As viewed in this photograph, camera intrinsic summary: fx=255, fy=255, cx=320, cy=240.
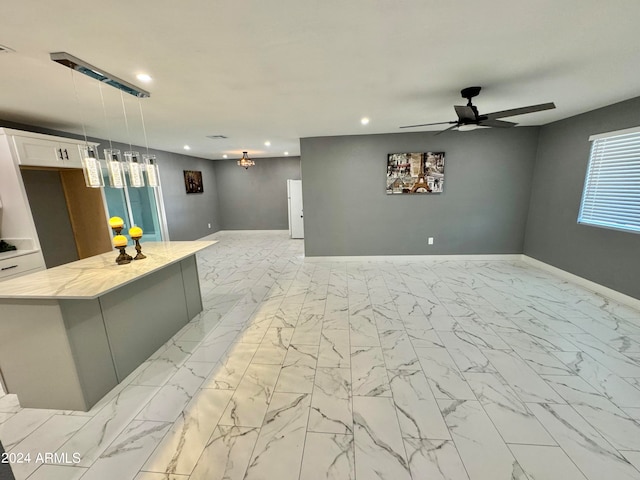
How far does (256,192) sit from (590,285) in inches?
311

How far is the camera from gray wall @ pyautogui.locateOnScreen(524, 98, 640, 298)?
3164mm

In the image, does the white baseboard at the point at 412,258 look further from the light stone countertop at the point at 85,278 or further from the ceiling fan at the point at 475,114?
the light stone countertop at the point at 85,278

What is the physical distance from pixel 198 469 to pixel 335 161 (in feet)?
15.2

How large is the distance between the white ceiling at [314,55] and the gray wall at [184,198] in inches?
114

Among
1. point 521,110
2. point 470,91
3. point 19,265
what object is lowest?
point 19,265

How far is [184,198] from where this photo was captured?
6879mm

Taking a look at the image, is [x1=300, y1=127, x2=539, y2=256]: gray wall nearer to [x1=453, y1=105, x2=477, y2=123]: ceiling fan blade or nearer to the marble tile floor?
the marble tile floor

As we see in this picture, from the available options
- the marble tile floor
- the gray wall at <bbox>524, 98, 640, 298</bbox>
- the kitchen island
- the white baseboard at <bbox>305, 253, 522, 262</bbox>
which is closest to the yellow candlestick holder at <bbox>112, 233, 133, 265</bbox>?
the kitchen island

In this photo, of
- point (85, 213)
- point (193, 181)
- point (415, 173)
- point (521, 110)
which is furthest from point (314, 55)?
point (193, 181)

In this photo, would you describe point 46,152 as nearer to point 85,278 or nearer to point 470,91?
point 85,278

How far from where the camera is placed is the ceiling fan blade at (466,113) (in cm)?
232

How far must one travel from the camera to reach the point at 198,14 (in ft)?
4.58

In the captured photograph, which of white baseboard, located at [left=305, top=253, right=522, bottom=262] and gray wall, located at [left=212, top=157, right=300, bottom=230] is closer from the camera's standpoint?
white baseboard, located at [left=305, top=253, right=522, bottom=262]

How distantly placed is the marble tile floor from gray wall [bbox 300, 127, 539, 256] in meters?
1.92
